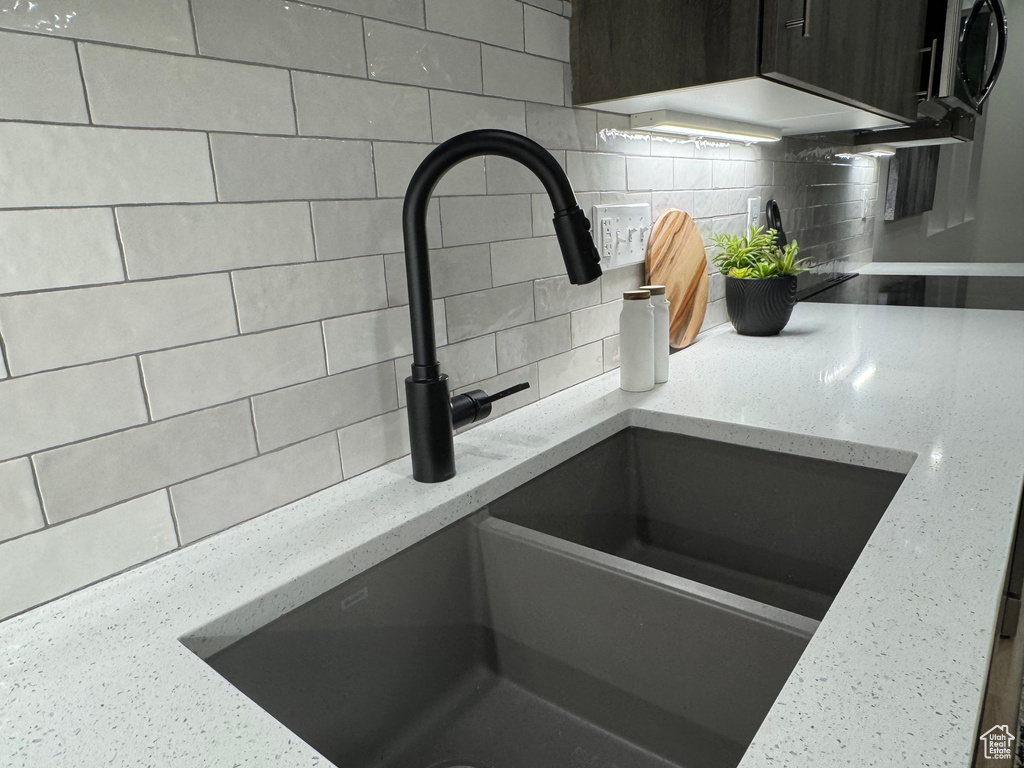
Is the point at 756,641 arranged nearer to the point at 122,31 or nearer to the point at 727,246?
the point at 122,31

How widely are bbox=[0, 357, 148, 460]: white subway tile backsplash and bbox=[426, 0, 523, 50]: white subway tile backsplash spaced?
0.64 meters

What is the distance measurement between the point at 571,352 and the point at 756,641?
29.4 inches

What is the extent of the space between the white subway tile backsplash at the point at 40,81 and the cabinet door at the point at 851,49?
887 millimetres

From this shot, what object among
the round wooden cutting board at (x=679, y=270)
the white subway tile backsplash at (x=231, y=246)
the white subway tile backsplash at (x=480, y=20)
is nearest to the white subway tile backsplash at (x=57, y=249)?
the white subway tile backsplash at (x=231, y=246)

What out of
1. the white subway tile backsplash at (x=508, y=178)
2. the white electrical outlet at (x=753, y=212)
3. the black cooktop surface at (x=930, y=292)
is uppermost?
the white subway tile backsplash at (x=508, y=178)

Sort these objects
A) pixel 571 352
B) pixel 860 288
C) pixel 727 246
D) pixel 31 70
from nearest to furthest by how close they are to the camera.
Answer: pixel 31 70, pixel 571 352, pixel 727 246, pixel 860 288

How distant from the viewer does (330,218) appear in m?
0.87

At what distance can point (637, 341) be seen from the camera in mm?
1265

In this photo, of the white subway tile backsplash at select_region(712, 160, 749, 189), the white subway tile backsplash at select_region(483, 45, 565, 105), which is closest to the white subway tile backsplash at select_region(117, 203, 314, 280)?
the white subway tile backsplash at select_region(483, 45, 565, 105)

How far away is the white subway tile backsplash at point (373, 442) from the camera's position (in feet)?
3.11

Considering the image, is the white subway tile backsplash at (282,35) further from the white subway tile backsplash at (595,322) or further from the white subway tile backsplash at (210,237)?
the white subway tile backsplash at (595,322)

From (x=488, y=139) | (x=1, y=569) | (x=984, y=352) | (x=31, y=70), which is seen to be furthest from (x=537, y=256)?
(x=984, y=352)

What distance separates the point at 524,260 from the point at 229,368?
562mm

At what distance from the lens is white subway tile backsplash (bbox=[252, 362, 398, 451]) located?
844 millimetres
